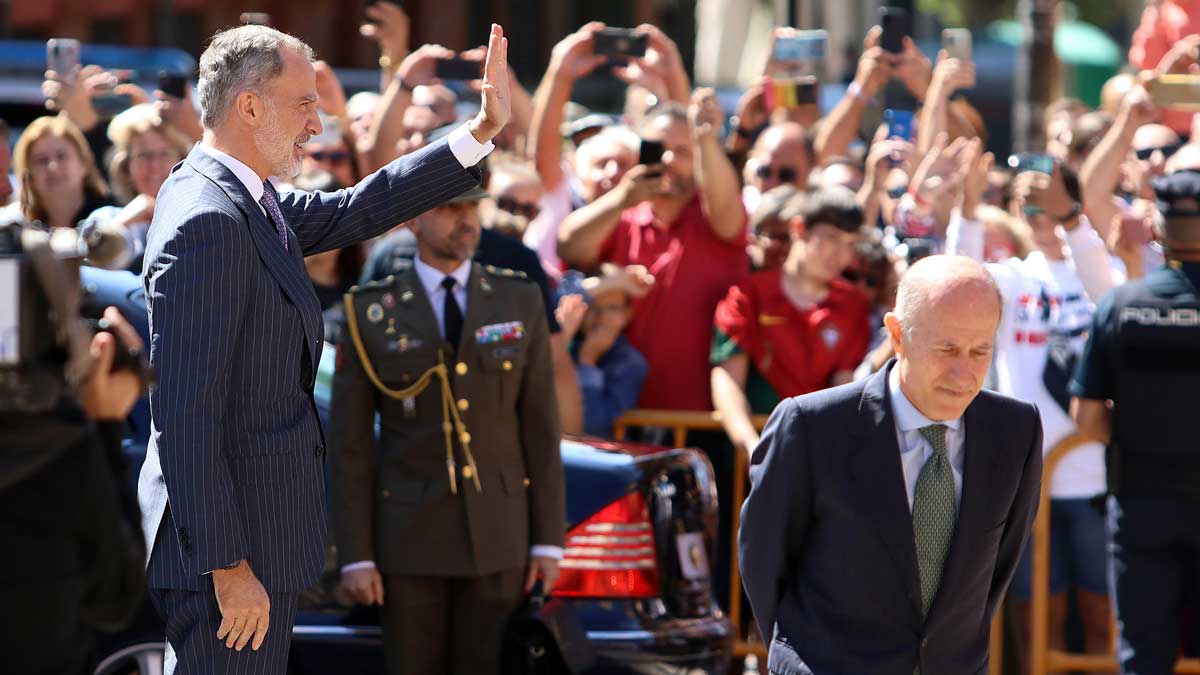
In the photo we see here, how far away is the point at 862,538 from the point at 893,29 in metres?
5.33

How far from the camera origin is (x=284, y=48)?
3.76 m

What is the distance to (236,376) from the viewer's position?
12.2 feet

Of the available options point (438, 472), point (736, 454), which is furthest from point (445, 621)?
point (736, 454)

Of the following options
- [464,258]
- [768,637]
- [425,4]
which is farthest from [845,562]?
[425,4]

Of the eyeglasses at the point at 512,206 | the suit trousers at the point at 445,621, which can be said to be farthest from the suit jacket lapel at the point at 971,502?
the eyeglasses at the point at 512,206

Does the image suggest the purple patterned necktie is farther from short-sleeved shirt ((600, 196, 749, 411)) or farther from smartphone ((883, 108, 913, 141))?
smartphone ((883, 108, 913, 141))

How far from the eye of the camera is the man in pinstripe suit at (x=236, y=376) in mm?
3578

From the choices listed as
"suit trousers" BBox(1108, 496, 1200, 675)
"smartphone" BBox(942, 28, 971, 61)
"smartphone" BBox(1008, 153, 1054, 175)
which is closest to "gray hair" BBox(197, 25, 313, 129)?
"suit trousers" BBox(1108, 496, 1200, 675)

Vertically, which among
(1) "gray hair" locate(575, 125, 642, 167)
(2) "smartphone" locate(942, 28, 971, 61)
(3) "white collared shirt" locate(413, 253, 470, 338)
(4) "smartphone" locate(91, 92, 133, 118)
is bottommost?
(3) "white collared shirt" locate(413, 253, 470, 338)

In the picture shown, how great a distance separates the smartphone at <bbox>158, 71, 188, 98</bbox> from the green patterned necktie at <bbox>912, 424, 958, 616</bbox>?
5146 mm

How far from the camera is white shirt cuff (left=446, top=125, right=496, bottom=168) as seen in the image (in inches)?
162

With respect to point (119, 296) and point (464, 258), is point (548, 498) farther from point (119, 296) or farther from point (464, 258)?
point (119, 296)

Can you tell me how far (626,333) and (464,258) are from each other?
1.77m

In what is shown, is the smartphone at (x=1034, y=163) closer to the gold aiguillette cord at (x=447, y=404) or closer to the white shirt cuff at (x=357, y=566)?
the gold aiguillette cord at (x=447, y=404)
